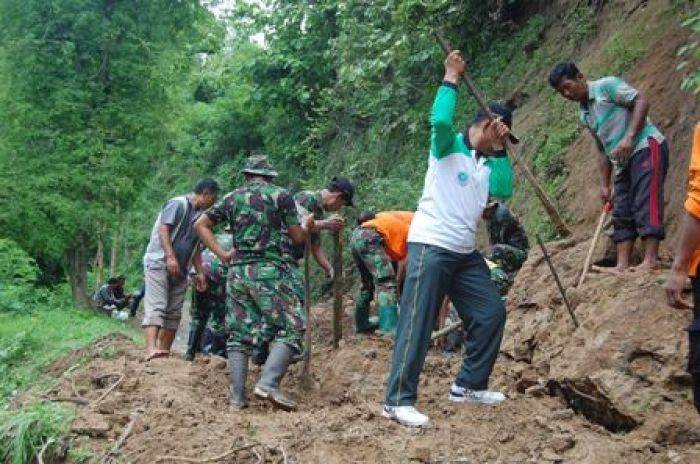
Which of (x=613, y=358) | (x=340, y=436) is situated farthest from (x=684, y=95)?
(x=340, y=436)

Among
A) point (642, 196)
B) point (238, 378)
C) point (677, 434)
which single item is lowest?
point (238, 378)

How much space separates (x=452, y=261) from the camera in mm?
4637

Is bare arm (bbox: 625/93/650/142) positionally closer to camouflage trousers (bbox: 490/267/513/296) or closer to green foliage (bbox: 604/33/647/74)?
camouflage trousers (bbox: 490/267/513/296)

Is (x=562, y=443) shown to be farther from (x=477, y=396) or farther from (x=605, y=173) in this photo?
(x=605, y=173)

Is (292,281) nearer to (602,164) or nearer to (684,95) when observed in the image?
(602,164)

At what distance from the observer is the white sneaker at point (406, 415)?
4.36 m

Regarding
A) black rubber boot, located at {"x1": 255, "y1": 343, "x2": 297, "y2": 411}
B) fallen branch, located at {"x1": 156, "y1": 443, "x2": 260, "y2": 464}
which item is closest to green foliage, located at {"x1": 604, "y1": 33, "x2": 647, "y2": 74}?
black rubber boot, located at {"x1": 255, "y1": 343, "x2": 297, "y2": 411}

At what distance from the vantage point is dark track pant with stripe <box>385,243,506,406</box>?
4488mm

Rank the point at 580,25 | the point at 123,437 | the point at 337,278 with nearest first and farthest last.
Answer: the point at 123,437 < the point at 337,278 < the point at 580,25

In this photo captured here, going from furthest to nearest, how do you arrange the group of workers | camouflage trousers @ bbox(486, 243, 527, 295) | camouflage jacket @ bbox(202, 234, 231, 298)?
camouflage jacket @ bbox(202, 234, 231, 298)
camouflage trousers @ bbox(486, 243, 527, 295)
the group of workers


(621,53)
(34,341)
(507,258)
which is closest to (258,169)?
(507,258)

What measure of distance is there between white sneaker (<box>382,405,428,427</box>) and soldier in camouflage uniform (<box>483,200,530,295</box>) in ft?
10.9

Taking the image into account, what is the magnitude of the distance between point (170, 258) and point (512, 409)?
395 cm

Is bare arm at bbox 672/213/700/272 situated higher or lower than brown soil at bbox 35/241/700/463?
higher
